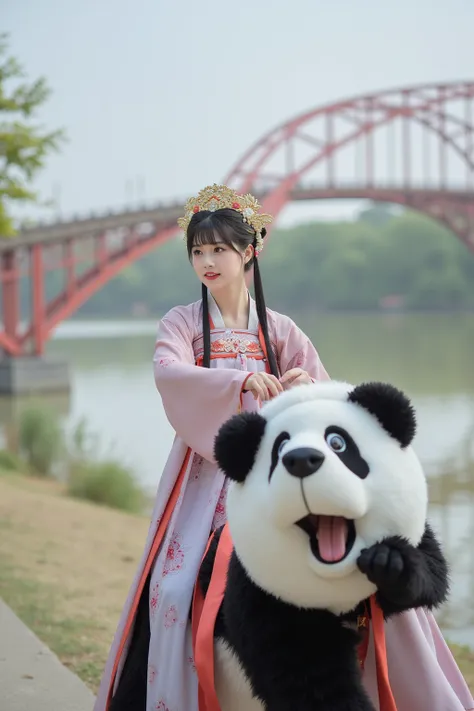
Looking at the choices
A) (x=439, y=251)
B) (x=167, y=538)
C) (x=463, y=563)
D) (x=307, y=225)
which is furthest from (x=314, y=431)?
(x=307, y=225)

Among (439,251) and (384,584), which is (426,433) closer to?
(384,584)

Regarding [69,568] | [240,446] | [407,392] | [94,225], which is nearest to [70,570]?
[69,568]

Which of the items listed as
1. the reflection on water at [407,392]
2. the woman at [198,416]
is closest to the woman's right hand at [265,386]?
the woman at [198,416]

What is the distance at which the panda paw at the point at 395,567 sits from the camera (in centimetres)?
146

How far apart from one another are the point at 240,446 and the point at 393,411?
29 cm

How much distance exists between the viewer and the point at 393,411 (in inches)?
62.6

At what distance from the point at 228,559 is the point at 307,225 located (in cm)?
6320

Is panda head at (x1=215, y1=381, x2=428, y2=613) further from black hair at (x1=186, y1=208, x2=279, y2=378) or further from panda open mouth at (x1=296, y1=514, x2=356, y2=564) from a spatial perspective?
black hair at (x1=186, y1=208, x2=279, y2=378)

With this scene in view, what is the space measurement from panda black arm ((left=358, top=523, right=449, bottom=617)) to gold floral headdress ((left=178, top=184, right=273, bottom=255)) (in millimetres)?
982

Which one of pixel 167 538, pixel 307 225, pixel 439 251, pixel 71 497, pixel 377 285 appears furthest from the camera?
pixel 307 225

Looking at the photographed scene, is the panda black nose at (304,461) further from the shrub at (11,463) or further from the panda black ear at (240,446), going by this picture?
the shrub at (11,463)

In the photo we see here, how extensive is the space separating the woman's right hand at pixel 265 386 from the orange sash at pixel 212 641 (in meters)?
0.31

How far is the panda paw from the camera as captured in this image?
1463 mm

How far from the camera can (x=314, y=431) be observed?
1.54 metres
